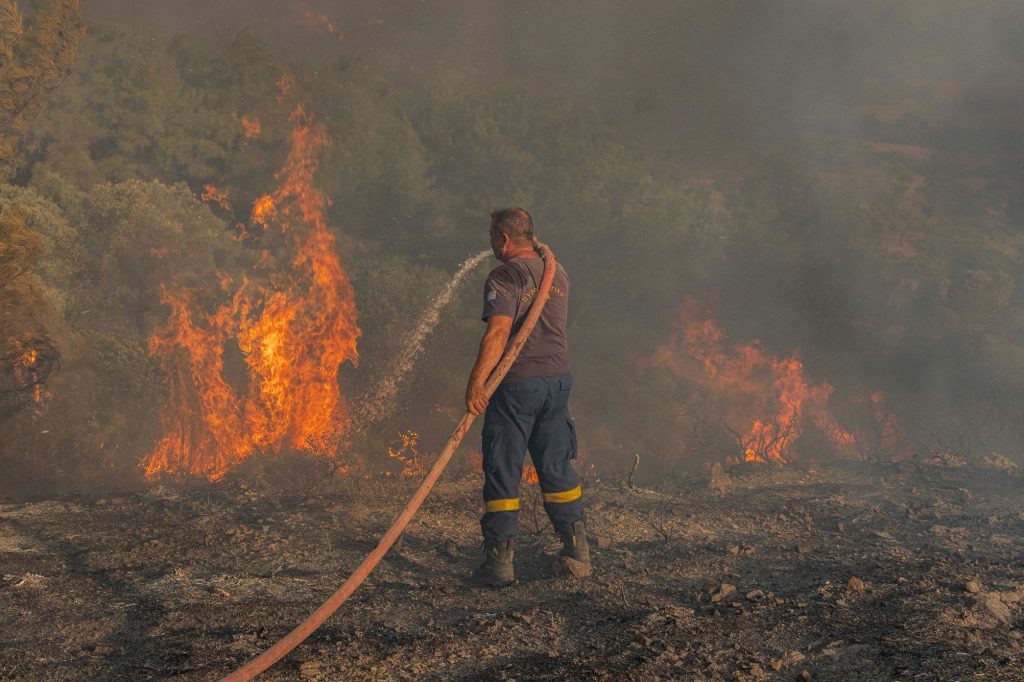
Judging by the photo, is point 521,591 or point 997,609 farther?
point 521,591

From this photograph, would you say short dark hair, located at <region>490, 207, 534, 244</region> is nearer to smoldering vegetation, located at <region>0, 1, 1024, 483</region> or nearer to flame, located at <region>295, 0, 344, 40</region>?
smoldering vegetation, located at <region>0, 1, 1024, 483</region>

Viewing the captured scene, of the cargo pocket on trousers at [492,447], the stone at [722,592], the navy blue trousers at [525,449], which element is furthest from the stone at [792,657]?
the cargo pocket on trousers at [492,447]

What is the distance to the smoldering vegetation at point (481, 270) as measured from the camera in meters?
11.3

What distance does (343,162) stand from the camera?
15.0 metres

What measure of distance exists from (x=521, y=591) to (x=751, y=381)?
9894 millimetres

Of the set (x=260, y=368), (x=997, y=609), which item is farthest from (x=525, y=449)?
(x=260, y=368)

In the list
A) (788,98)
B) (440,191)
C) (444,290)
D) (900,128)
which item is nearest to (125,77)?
(440,191)

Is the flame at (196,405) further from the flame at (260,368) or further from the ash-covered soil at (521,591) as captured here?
the ash-covered soil at (521,591)

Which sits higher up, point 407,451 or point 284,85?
point 284,85

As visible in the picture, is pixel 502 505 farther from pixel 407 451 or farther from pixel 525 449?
pixel 407 451

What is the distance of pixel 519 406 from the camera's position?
16.4 feet

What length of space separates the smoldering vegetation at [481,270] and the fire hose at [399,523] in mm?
5310

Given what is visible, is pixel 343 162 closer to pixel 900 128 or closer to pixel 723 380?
pixel 723 380

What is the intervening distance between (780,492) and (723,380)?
5722mm
